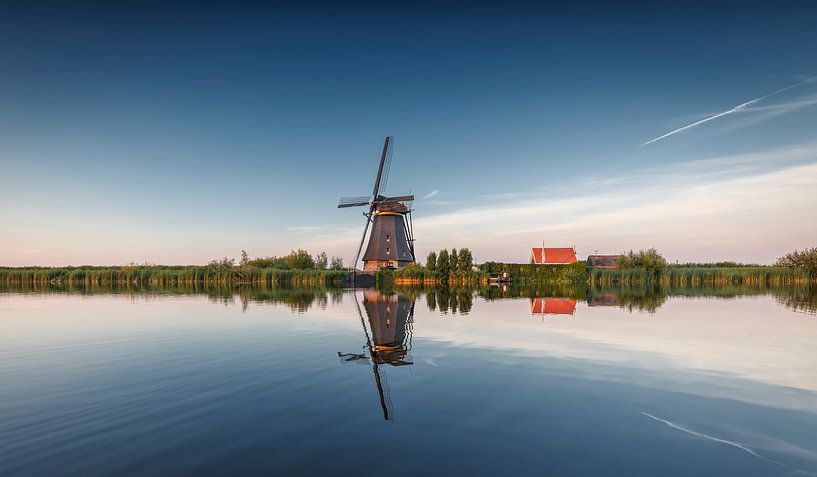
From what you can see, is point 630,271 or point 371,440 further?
point 630,271

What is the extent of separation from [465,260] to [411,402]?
120ft

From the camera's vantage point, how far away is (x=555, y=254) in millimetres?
52125

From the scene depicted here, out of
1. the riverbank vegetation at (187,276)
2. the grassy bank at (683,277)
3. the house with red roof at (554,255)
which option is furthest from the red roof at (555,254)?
the riverbank vegetation at (187,276)

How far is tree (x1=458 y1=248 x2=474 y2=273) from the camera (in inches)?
1647

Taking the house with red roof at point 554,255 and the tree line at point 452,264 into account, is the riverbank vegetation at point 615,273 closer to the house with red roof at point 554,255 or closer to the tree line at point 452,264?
the tree line at point 452,264

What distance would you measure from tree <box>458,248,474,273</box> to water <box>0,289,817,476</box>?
98.0 ft

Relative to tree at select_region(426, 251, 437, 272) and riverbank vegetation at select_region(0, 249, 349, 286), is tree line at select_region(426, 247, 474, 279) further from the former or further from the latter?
riverbank vegetation at select_region(0, 249, 349, 286)

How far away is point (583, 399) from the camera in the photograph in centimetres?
593

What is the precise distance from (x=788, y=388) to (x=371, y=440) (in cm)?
656

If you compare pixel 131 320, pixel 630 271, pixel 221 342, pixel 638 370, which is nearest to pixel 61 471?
pixel 221 342

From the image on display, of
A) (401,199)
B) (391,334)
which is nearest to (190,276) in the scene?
(401,199)

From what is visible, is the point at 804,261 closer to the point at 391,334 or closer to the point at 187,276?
the point at 391,334

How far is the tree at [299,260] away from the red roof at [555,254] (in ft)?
94.7

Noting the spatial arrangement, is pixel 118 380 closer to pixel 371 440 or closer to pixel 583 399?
pixel 371 440
